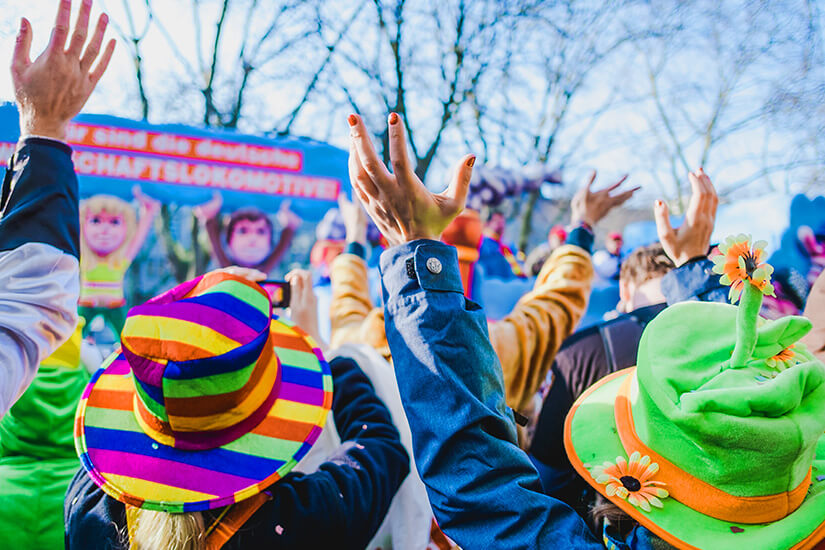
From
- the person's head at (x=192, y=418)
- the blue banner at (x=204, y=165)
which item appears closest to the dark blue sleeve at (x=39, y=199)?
the person's head at (x=192, y=418)

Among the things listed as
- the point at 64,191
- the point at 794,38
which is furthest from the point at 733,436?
the point at 794,38

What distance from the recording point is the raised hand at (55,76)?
1.29m

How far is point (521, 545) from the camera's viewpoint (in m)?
0.81

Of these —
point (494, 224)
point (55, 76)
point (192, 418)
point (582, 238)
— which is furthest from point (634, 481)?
point (494, 224)

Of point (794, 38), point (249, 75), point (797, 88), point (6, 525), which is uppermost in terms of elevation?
point (249, 75)

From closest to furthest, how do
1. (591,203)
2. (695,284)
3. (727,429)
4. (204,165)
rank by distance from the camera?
(727,429), (695,284), (591,203), (204,165)

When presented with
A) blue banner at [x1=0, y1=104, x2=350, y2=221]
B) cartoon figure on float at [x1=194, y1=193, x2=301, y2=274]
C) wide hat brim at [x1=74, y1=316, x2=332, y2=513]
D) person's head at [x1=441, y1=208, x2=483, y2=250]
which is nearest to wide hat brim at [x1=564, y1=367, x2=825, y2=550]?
wide hat brim at [x1=74, y1=316, x2=332, y2=513]

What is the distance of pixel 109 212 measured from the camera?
18.1 feet

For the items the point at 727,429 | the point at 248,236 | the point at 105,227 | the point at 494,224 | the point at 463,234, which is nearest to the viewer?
the point at 727,429

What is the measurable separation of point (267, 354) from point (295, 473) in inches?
11.6

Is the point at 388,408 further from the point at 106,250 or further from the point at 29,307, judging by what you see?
the point at 106,250

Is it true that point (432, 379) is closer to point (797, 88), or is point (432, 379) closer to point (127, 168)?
point (127, 168)

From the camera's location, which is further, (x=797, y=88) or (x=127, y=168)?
(x=797, y=88)

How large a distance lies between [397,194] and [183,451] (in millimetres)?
698
